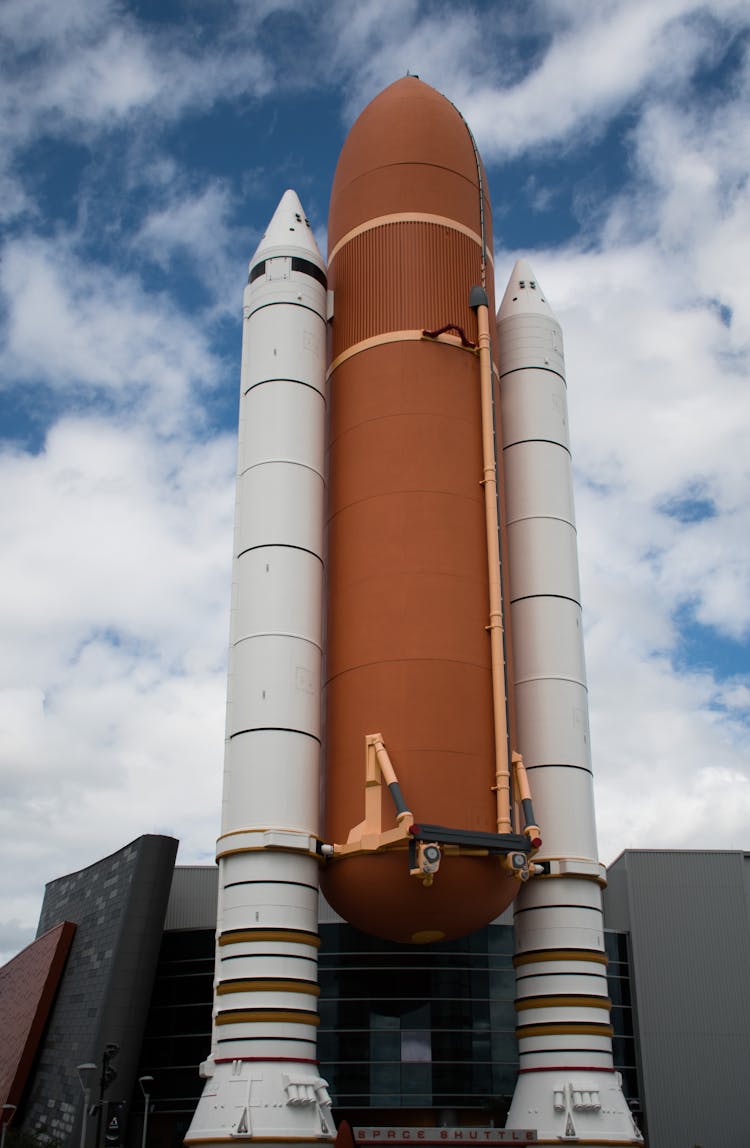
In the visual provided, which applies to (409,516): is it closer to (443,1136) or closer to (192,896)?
(443,1136)

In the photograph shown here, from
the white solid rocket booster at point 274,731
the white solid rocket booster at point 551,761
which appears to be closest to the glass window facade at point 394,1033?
the white solid rocket booster at point 551,761

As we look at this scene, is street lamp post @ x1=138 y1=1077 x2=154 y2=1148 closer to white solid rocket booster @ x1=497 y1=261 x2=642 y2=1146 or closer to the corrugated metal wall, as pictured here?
the corrugated metal wall

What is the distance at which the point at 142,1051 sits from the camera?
34.0 metres

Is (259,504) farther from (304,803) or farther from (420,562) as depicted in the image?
(304,803)

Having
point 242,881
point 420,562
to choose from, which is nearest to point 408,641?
point 420,562

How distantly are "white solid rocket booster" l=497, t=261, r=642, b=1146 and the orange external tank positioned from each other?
1.56 metres

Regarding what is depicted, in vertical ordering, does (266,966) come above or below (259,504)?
below

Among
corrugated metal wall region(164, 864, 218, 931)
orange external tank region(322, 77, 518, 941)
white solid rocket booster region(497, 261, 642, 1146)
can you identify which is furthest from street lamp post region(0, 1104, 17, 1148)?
white solid rocket booster region(497, 261, 642, 1146)

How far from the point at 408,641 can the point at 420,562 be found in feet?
6.12

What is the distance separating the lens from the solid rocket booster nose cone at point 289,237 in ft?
95.4

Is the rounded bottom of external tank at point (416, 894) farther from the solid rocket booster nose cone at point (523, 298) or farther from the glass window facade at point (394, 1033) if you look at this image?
the solid rocket booster nose cone at point (523, 298)

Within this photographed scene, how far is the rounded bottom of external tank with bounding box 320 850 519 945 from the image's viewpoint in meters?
22.6

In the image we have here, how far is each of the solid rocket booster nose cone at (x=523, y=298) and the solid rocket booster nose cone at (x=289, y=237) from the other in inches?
213

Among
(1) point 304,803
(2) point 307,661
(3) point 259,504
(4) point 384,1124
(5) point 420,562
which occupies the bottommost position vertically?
(4) point 384,1124
